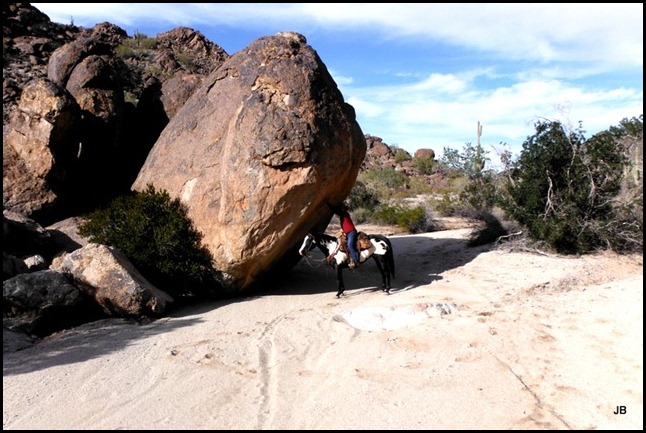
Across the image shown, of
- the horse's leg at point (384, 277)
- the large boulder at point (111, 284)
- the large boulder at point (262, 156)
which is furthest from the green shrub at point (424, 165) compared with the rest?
the large boulder at point (111, 284)

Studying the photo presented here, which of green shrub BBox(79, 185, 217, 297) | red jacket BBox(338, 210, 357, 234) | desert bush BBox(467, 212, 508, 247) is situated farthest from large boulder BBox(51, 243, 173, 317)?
desert bush BBox(467, 212, 508, 247)

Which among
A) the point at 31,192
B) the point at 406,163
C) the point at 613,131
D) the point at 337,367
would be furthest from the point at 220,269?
the point at 406,163

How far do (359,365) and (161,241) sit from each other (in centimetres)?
502

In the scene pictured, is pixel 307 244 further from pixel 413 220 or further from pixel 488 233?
pixel 413 220

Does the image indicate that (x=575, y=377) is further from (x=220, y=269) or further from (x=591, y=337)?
(x=220, y=269)

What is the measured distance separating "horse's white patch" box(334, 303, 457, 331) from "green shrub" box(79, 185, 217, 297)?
310 cm

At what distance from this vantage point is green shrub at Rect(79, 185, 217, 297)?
9.96 m

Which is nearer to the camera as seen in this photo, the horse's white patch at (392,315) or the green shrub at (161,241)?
the horse's white patch at (392,315)

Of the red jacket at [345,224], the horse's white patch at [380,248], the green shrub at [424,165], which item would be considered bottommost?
the horse's white patch at [380,248]

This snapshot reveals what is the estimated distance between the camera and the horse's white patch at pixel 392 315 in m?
7.99

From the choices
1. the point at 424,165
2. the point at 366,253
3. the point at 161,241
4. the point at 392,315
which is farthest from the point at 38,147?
the point at 424,165

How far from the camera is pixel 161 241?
9.97 meters

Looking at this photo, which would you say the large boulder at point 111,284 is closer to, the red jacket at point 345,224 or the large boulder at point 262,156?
the large boulder at point 262,156

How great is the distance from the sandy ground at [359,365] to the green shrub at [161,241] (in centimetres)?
66
